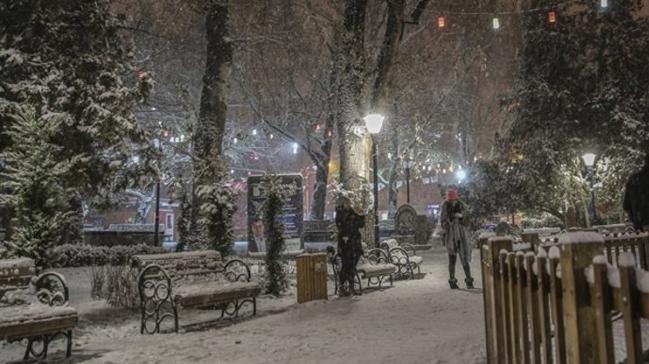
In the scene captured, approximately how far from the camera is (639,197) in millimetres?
8273

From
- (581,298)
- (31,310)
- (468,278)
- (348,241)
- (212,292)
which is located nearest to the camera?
(581,298)

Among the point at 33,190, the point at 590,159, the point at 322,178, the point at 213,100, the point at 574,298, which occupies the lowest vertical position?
the point at 574,298

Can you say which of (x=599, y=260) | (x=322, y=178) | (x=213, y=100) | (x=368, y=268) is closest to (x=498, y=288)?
(x=599, y=260)

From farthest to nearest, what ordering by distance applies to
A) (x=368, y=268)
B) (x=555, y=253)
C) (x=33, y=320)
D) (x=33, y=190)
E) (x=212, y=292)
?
(x=368, y=268) → (x=33, y=190) → (x=212, y=292) → (x=33, y=320) → (x=555, y=253)

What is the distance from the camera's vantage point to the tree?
13148mm

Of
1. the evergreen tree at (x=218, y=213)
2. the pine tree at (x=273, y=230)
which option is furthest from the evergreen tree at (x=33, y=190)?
the pine tree at (x=273, y=230)

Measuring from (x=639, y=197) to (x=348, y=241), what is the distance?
5.11 m

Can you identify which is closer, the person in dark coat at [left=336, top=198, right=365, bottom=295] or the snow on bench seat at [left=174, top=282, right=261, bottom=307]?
the snow on bench seat at [left=174, top=282, right=261, bottom=307]

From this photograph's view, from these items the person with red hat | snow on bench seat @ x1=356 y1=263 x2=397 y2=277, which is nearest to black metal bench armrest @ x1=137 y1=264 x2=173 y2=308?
snow on bench seat @ x1=356 y1=263 x2=397 y2=277

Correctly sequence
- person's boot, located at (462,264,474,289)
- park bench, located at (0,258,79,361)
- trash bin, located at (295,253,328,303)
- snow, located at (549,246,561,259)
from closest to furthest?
snow, located at (549,246,561,259) < park bench, located at (0,258,79,361) < trash bin, located at (295,253,328,303) < person's boot, located at (462,264,474,289)

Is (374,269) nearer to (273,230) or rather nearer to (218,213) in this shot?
(273,230)

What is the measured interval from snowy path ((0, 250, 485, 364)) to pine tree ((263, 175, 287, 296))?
79 centimetres

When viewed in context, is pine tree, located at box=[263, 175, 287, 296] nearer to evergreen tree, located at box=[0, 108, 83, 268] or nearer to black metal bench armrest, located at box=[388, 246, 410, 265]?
black metal bench armrest, located at box=[388, 246, 410, 265]

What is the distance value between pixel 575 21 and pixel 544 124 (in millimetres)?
5021
